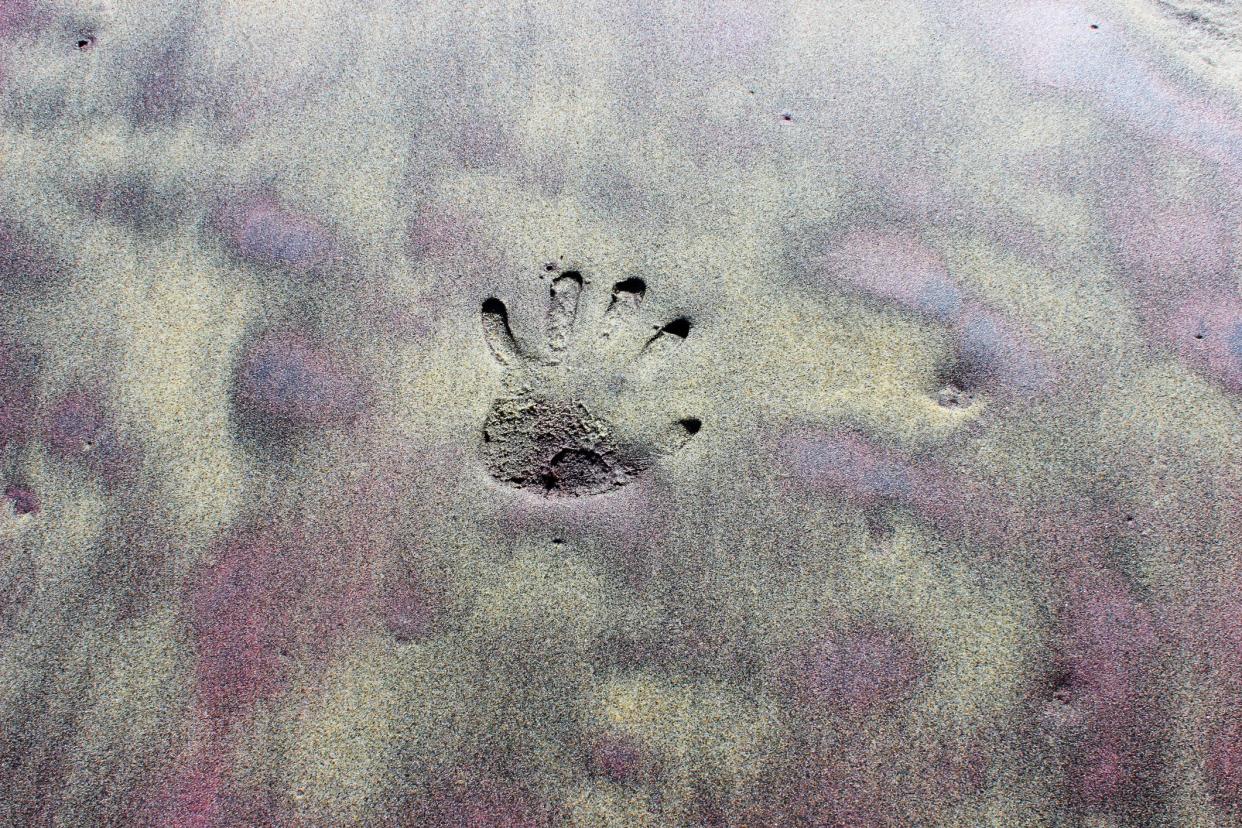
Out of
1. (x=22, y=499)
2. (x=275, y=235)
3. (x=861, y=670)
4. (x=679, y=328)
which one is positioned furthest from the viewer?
(x=275, y=235)

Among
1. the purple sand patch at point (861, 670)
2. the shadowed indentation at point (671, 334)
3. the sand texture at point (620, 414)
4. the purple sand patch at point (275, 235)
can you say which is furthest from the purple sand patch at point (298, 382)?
the purple sand patch at point (861, 670)

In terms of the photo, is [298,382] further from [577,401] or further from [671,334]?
[671,334]

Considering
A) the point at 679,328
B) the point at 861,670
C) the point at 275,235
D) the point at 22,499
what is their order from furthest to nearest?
1. the point at 275,235
2. the point at 679,328
3. the point at 22,499
4. the point at 861,670

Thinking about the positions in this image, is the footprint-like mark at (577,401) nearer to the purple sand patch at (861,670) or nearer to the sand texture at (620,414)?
the sand texture at (620,414)

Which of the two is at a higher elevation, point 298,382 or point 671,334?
point 671,334

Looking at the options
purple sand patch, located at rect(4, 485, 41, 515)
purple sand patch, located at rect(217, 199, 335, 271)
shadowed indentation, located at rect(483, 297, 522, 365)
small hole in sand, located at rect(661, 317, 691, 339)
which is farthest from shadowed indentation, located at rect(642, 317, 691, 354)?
purple sand patch, located at rect(4, 485, 41, 515)

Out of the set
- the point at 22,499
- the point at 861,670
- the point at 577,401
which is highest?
the point at 577,401

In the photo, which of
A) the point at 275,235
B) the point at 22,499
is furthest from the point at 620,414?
the point at 22,499

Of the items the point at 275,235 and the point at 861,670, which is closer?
the point at 861,670
